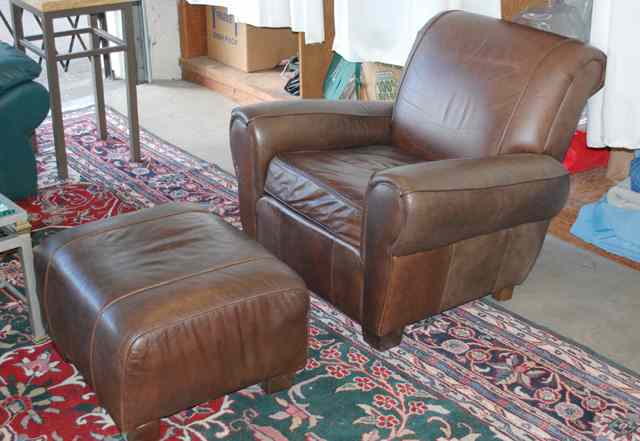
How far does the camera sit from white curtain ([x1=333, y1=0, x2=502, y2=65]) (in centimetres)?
344

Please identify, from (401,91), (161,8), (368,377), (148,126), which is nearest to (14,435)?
(368,377)

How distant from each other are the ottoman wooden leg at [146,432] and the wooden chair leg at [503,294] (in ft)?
3.73

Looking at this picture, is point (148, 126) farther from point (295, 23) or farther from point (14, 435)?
point (14, 435)

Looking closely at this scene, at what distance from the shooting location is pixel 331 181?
2.40 metres

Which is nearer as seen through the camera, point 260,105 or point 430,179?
point 430,179

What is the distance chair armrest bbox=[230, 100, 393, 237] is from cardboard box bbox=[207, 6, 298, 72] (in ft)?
5.94

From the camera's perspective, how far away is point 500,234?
238 cm

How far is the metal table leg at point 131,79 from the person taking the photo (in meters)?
3.41

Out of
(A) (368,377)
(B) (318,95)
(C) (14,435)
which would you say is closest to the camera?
(C) (14,435)


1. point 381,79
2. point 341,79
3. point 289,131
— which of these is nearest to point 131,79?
point 341,79

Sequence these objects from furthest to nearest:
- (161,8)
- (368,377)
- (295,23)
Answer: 1. (161,8)
2. (295,23)
3. (368,377)

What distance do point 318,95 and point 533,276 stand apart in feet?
5.34

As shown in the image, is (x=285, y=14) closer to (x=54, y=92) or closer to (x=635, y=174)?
(x=54, y=92)

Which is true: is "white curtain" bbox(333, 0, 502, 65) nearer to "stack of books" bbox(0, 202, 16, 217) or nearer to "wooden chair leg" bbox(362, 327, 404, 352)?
"wooden chair leg" bbox(362, 327, 404, 352)
